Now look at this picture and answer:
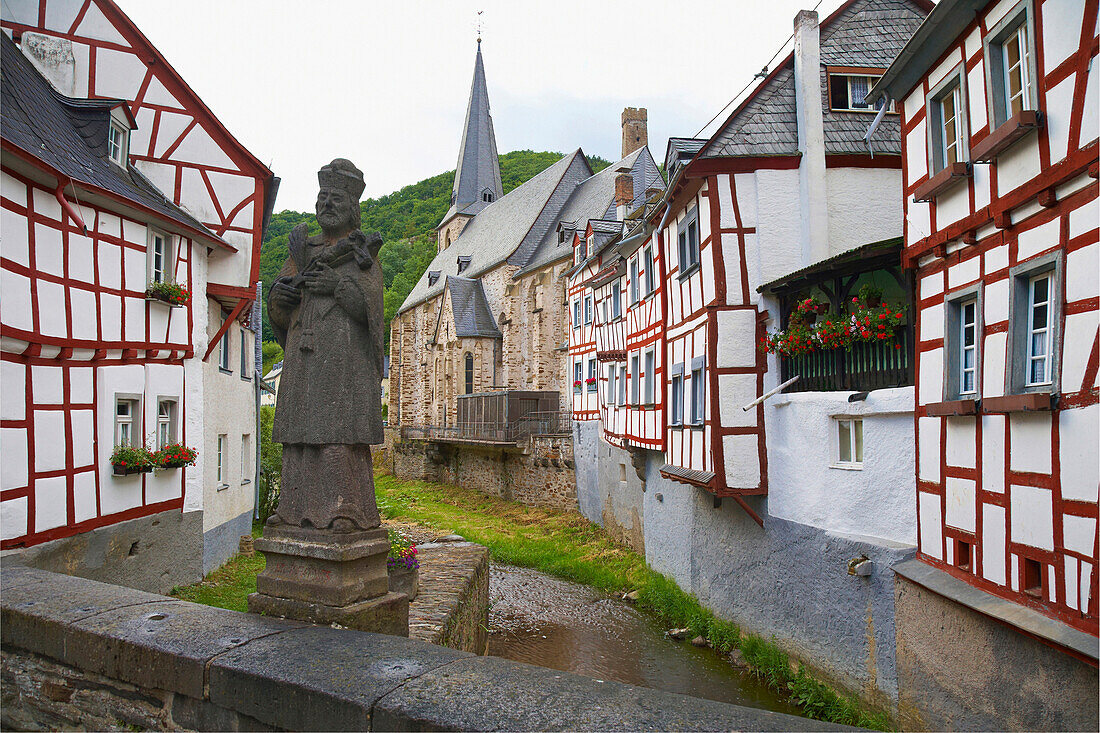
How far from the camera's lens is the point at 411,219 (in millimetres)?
79938

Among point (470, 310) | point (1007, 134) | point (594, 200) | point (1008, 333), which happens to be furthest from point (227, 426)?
point (470, 310)

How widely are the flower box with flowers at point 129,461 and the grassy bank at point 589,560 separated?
921 centimetres

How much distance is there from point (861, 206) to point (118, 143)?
1179 centimetres

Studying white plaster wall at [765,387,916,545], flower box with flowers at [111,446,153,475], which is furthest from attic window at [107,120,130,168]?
white plaster wall at [765,387,916,545]

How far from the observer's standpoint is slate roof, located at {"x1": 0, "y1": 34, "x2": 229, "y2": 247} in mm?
9188

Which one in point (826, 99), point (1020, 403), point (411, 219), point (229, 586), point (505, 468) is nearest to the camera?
point (1020, 403)

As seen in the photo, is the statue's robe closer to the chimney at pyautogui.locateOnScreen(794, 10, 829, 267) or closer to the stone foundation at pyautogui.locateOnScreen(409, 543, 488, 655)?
the stone foundation at pyautogui.locateOnScreen(409, 543, 488, 655)

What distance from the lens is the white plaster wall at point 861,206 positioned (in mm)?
11695

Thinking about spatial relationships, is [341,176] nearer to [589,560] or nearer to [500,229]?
[589,560]

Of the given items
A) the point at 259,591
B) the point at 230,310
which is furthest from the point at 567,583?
the point at 259,591

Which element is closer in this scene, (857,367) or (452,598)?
(452,598)

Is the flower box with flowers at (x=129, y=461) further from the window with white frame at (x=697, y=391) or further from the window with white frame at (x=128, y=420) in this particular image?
the window with white frame at (x=697, y=391)

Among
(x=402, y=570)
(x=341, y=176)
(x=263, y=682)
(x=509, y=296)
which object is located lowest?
(x=402, y=570)

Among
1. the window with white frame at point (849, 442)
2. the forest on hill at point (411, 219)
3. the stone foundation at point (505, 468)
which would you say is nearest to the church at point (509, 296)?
the stone foundation at point (505, 468)
